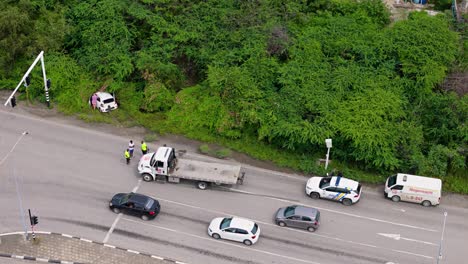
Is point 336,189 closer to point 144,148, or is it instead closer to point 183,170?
point 183,170

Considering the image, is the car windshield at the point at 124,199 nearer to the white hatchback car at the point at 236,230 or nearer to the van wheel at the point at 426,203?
the white hatchback car at the point at 236,230

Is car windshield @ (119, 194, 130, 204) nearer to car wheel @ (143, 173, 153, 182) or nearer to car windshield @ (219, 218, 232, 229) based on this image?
car wheel @ (143, 173, 153, 182)

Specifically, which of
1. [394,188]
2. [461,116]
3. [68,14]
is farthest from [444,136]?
[68,14]

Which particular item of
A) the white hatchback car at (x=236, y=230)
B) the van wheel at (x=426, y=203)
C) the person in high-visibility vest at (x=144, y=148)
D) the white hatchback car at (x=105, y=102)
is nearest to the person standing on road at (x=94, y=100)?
the white hatchback car at (x=105, y=102)

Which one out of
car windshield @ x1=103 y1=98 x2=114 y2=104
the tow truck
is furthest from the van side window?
car windshield @ x1=103 y1=98 x2=114 y2=104

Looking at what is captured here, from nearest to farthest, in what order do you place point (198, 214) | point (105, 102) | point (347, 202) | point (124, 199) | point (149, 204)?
point (149, 204) → point (124, 199) → point (198, 214) → point (347, 202) → point (105, 102)

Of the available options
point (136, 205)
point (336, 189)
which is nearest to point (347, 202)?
point (336, 189)

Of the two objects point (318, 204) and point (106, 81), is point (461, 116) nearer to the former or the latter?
point (318, 204)
